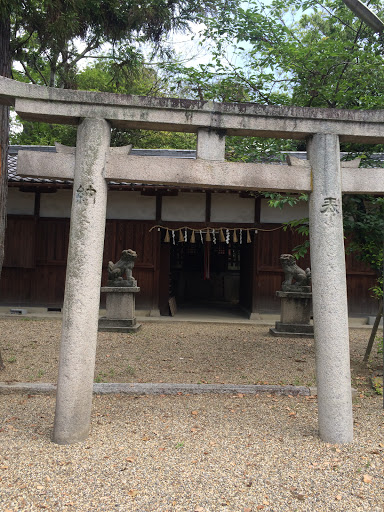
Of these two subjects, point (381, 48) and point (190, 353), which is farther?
point (190, 353)

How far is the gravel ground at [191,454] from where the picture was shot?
3.04 m

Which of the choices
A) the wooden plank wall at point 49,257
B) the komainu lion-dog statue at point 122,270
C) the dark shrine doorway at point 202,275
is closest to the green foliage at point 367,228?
the komainu lion-dog statue at point 122,270

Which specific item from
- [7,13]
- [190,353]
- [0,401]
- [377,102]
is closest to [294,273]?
[190,353]

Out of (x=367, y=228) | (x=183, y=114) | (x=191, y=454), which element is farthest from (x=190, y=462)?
(x=367, y=228)

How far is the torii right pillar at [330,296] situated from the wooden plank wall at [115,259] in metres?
7.77

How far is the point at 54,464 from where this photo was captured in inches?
137

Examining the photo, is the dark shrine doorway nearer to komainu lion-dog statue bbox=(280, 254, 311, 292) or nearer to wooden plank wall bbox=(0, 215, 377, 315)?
wooden plank wall bbox=(0, 215, 377, 315)

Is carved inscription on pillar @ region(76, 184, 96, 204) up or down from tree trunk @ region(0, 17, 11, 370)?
down

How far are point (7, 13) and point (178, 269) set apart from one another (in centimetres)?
1297

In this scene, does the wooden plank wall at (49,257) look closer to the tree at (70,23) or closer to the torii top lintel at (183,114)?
the tree at (70,23)

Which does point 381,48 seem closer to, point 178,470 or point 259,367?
point 259,367

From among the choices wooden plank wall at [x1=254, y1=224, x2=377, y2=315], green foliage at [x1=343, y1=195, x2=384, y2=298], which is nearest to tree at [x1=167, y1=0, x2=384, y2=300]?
green foliage at [x1=343, y1=195, x2=384, y2=298]

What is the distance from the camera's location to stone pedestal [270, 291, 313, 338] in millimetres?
9906

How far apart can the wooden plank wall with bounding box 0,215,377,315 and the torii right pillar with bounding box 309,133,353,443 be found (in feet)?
25.5
